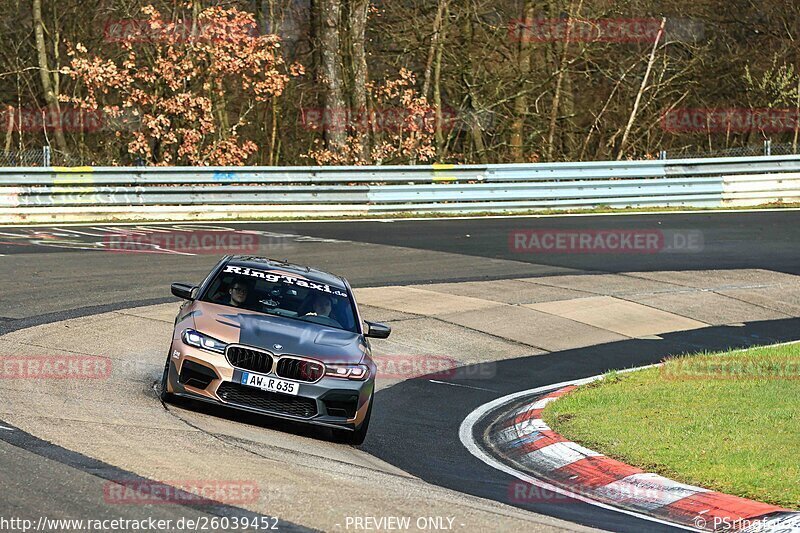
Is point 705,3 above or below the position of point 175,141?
above

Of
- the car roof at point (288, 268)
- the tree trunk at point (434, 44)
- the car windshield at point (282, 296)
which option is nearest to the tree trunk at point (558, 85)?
the tree trunk at point (434, 44)

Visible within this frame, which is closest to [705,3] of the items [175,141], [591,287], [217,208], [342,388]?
[175,141]

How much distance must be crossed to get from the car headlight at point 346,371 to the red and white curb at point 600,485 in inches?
46.1

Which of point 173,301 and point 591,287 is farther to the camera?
point 591,287

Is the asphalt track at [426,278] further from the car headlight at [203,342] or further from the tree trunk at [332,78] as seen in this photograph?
the tree trunk at [332,78]

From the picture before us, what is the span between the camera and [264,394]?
9523 millimetres

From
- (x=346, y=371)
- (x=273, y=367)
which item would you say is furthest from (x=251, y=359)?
(x=346, y=371)

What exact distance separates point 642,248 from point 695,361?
9.74 m

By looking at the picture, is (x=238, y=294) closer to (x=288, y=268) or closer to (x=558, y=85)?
(x=288, y=268)

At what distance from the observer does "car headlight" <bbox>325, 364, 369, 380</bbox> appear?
381 inches

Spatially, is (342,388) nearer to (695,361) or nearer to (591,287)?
(695,361)

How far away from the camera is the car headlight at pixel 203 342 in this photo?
961 centimetres

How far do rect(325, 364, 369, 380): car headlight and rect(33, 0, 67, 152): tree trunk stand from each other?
91.6 feet

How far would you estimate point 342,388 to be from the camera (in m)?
9.62
